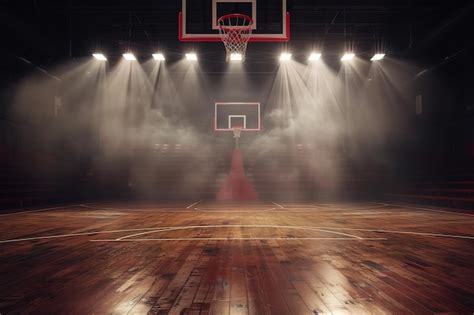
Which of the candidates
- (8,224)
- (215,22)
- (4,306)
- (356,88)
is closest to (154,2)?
(215,22)

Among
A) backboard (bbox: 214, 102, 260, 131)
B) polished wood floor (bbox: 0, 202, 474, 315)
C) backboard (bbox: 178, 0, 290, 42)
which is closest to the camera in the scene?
polished wood floor (bbox: 0, 202, 474, 315)

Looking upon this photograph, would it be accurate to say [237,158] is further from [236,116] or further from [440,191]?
[440,191]

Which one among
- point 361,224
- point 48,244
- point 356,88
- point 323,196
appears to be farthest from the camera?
point 356,88

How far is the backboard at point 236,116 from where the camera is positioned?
43.8 feet

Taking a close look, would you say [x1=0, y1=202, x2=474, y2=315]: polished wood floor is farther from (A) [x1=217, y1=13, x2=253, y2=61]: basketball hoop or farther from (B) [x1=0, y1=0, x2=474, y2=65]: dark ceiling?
(B) [x1=0, y1=0, x2=474, y2=65]: dark ceiling

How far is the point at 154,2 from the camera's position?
290 inches

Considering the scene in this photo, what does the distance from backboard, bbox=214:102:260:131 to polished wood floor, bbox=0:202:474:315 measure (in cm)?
1008

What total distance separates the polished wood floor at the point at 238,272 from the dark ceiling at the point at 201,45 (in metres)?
5.16

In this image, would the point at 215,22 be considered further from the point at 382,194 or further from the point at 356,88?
the point at 356,88

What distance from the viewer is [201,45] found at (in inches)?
374

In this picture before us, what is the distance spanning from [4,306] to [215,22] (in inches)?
229

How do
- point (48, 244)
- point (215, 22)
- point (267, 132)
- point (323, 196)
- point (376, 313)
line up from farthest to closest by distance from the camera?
point (267, 132)
point (323, 196)
point (215, 22)
point (48, 244)
point (376, 313)

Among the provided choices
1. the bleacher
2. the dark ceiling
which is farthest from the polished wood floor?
the dark ceiling

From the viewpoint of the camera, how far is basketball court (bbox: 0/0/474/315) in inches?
67.7
